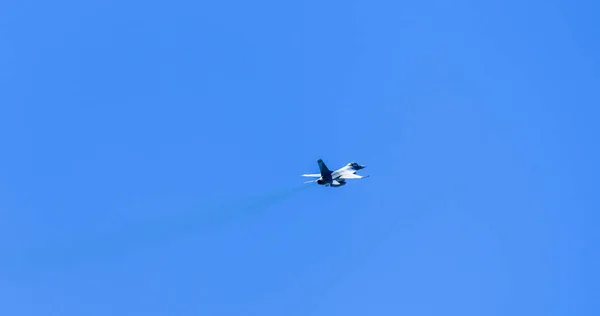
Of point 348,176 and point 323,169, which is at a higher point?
point 348,176

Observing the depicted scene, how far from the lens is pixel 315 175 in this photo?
120 metres

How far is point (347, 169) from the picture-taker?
403 feet

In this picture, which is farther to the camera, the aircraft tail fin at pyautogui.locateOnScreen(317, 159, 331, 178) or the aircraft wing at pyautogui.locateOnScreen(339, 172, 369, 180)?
the aircraft wing at pyautogui.locateOnScreen(339, 172, 369, 180)

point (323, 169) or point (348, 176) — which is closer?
point (323, 169)

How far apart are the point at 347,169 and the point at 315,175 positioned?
20.0 feet

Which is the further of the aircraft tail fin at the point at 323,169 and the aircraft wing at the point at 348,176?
the aircraft wing at the point at 348,176
